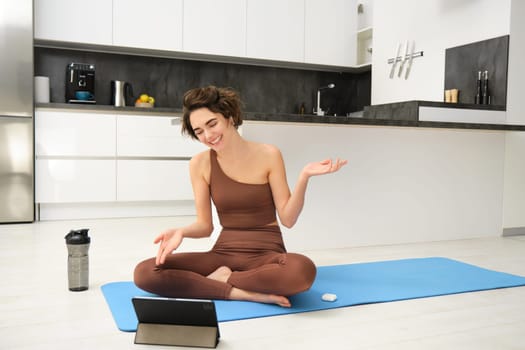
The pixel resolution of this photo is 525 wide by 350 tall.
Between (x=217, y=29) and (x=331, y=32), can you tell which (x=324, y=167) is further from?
(x=331, y=32)

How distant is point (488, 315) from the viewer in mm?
2018

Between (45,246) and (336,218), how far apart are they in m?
1.77

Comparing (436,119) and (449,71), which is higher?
(449,71)

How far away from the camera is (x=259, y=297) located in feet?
6.79

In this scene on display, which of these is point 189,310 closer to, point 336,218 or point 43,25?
point 336,218

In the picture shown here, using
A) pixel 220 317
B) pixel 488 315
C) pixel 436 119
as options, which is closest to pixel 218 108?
pixel 220 317

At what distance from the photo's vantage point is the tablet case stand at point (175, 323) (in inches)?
64.4

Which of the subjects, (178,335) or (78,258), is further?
(78,258)

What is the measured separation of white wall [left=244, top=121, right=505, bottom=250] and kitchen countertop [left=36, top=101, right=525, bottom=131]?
0.25 feet

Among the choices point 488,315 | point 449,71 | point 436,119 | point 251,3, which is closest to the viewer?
point 488,315

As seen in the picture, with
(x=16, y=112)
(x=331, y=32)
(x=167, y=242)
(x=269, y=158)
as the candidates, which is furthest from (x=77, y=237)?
(x=331, y=32)

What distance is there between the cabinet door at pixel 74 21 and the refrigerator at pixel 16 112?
46 cm

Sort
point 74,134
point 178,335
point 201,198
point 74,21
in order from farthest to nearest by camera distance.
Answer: point 74,21 < point 74,134 < point 201,198 < point 178,335

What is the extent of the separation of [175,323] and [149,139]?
3.22m
